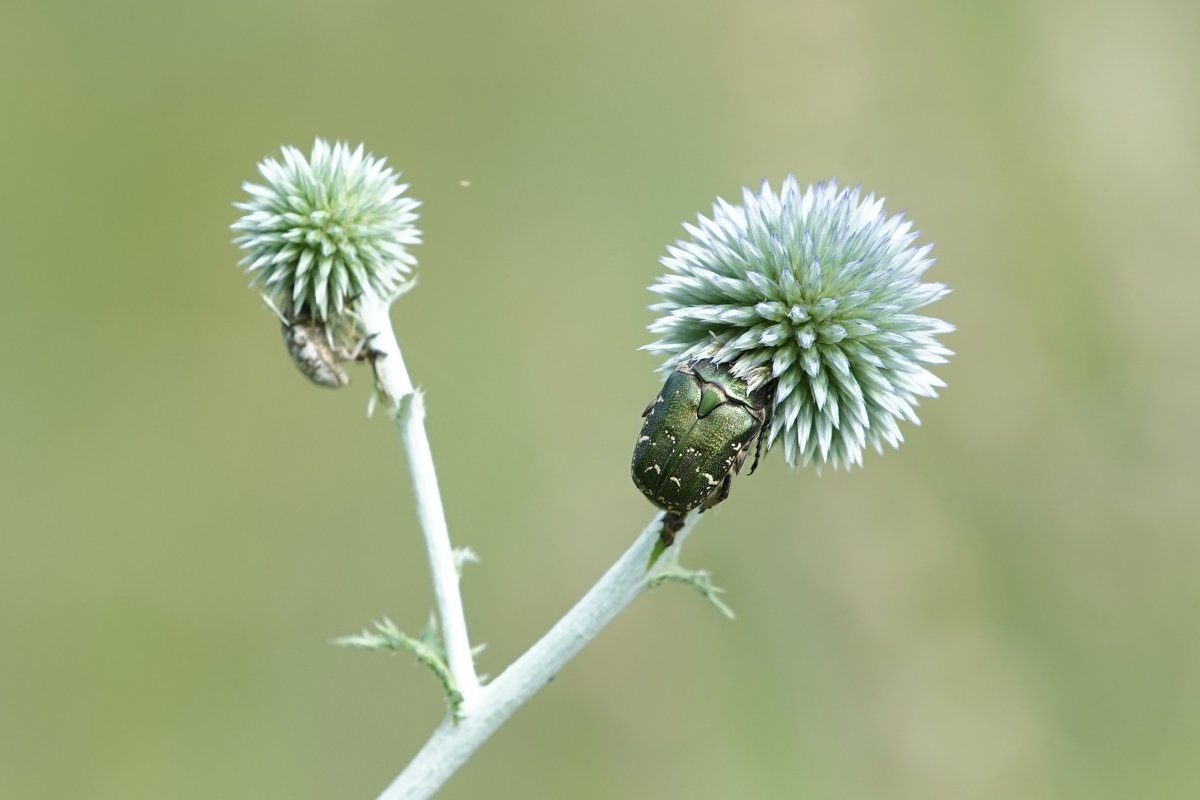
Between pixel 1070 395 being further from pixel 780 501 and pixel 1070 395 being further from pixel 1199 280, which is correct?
pixel 780 501

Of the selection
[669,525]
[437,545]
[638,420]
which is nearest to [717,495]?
[669,525]

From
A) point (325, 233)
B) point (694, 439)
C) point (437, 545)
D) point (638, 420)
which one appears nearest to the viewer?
point (694, 439)

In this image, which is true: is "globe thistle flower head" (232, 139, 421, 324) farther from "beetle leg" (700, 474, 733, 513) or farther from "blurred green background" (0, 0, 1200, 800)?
"blurred green background" (0, 0, 1200, 800)

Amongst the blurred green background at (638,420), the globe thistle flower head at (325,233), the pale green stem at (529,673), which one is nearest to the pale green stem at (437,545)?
the pale green stem at (529,673)

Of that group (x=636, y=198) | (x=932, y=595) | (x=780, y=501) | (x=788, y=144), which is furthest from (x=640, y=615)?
(x=788, y=144)

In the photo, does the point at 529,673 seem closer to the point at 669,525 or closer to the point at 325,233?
the point at 669,525

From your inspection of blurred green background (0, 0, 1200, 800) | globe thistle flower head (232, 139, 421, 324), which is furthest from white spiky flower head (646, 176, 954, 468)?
blurred green background (0, 0, 1200, 800)

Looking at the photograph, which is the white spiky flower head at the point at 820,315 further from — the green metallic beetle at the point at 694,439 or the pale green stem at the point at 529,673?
the pale green stem at the point at 529,673
